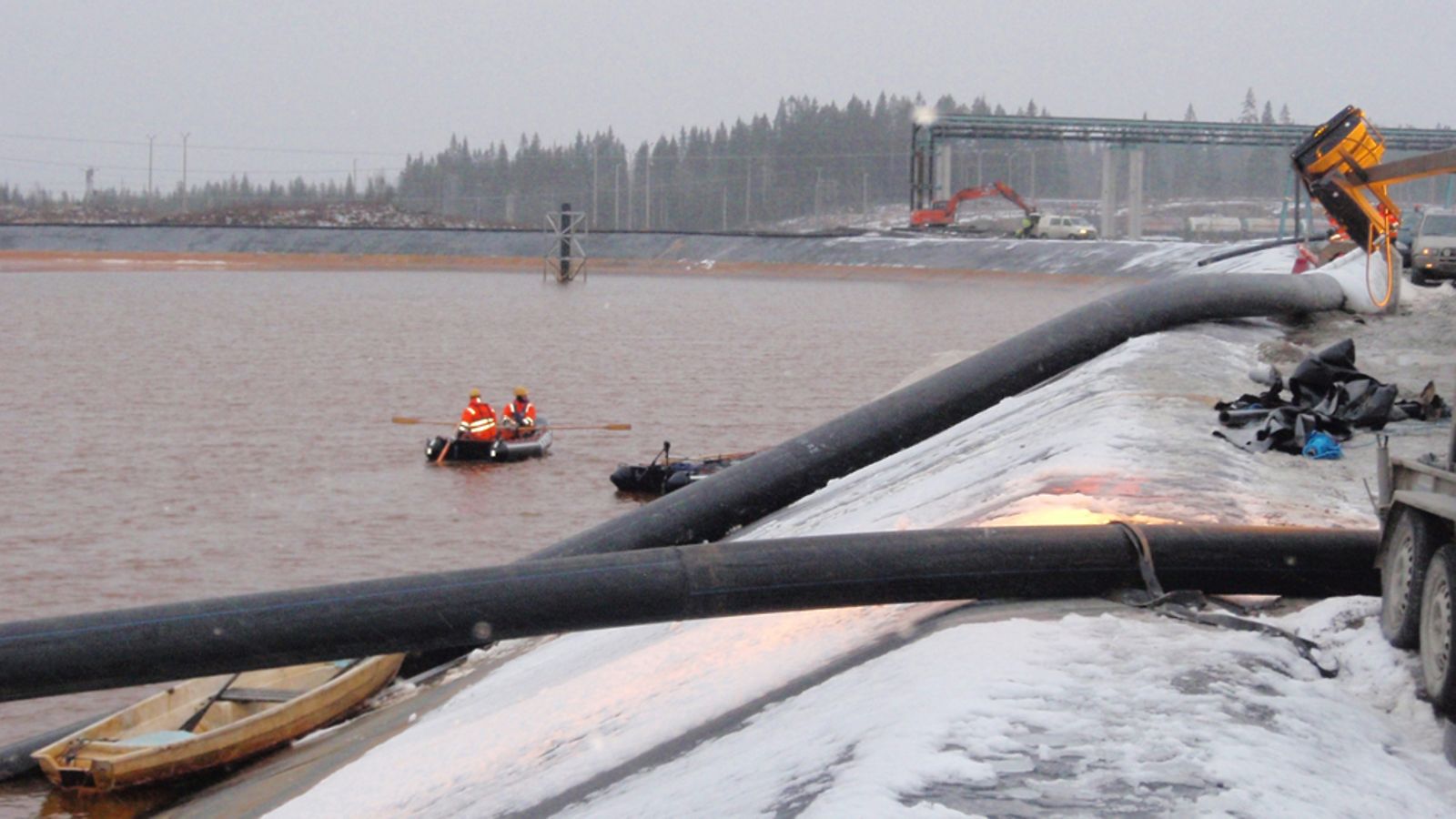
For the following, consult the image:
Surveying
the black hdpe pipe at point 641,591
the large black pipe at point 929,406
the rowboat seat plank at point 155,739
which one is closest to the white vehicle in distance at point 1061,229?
the large black pipe at point 929,406

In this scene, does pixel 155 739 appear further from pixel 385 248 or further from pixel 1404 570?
pixel 385 248

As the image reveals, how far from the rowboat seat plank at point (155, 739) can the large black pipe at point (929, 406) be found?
3.07 metres

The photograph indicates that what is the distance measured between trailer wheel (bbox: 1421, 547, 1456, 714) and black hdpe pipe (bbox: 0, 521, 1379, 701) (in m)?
1.18

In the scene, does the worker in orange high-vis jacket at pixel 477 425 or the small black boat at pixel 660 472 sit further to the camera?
the worker in orange high-vis jacket at pixel 477 425

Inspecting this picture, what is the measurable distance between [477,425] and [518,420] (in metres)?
0.94

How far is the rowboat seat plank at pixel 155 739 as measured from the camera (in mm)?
11836

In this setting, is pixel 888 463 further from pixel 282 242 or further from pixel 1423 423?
pixel 282 242

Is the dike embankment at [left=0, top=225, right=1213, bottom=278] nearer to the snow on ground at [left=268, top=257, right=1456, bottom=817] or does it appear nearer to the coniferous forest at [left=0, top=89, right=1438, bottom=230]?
the coniferous forest at [left=0, top=89, right=1438, bottom=230]

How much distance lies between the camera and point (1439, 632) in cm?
549

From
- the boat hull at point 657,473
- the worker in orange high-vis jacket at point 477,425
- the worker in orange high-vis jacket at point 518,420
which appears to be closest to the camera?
the boat hull at point 657,473

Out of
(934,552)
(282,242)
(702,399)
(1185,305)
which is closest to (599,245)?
(282,242)

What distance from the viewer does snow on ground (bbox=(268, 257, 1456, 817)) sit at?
16.0 ft

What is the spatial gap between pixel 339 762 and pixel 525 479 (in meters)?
16.5

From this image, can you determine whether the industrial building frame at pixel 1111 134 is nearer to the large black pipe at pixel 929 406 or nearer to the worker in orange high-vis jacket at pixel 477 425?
the worker in orange high-vis jacket at pixel 477 425
